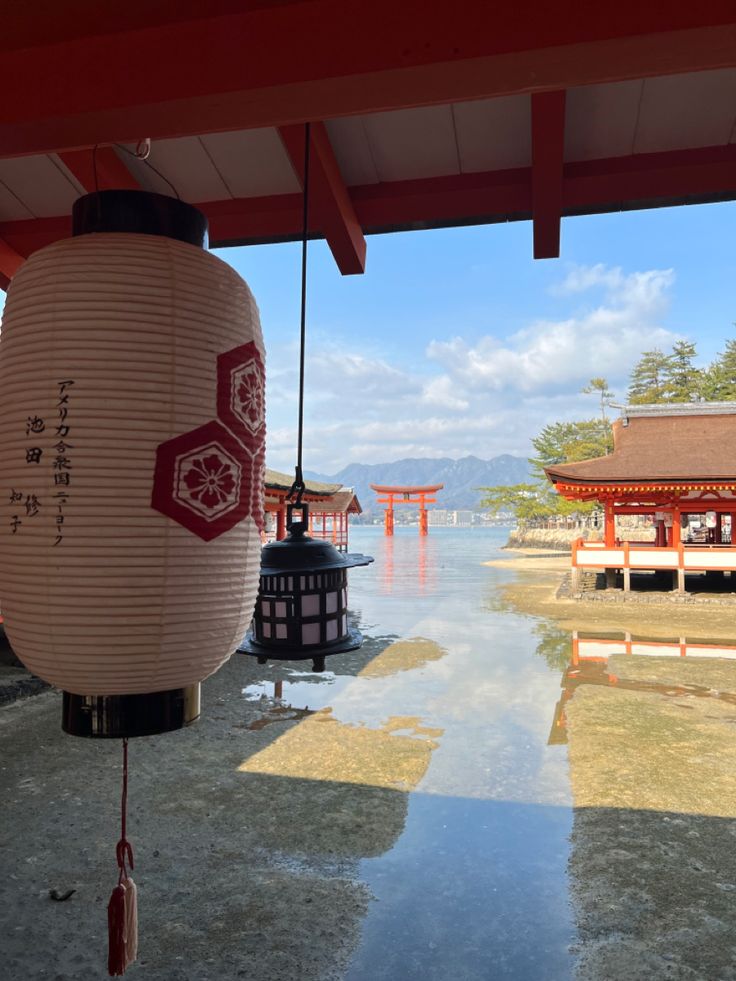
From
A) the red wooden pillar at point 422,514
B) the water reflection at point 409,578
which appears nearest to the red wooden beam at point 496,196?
the water reflection at point 409,578

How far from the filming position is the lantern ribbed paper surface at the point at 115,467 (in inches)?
48.4

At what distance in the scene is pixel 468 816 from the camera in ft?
13.7

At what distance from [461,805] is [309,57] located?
14.2 feet

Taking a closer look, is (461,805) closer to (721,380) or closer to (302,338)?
(302,338)

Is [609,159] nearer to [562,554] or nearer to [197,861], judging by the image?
[197,861]

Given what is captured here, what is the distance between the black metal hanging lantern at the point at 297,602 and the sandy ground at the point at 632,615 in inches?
380

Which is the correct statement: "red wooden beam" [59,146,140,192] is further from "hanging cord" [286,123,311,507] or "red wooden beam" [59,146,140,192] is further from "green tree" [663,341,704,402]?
"green tree" [663,341,704,402]

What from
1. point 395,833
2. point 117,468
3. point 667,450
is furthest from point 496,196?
point 667,450

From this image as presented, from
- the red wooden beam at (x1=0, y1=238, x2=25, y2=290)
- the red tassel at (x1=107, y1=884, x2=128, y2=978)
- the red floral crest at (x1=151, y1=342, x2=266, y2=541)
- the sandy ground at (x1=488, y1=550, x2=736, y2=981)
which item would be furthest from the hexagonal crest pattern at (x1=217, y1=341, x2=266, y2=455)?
the sandy ground at (x1=488, y1=550, x2=736, y2=981)

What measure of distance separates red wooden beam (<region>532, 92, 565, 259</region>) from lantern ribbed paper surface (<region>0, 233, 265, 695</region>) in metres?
1.53

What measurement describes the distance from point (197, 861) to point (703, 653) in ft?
26.2

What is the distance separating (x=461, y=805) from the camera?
4320 millimetres

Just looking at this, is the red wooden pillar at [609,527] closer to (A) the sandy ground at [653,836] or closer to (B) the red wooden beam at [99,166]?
(A) the sandy ground at [653,836]

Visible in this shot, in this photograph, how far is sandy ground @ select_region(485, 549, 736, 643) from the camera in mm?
10875
